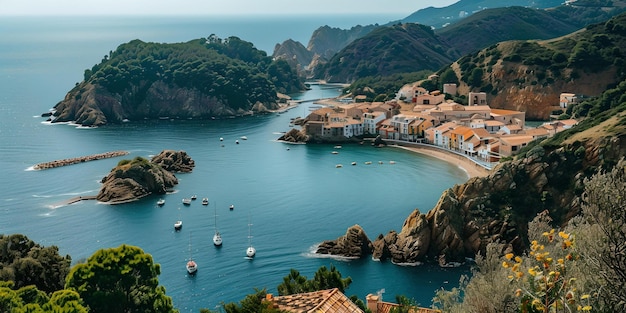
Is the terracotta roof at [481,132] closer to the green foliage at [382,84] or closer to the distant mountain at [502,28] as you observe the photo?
the green foliage at [382,84]

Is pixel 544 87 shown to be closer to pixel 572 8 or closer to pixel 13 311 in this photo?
pixel 13 311

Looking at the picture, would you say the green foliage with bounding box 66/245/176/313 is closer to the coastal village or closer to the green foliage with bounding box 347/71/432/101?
the coastal village

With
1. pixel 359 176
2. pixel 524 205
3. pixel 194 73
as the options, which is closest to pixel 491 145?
pixel 359 176

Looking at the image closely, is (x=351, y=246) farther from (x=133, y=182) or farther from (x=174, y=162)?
(x=174, y=162)

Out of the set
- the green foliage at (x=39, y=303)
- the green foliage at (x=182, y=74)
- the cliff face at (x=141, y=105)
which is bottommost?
the green foliage at (x=39, y=303)

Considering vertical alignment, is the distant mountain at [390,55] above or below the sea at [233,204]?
above

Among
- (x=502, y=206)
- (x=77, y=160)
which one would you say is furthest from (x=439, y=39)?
(x=502, y=206)

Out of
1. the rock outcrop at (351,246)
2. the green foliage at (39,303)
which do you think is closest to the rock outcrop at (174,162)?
the rock outcrop at (351,246)

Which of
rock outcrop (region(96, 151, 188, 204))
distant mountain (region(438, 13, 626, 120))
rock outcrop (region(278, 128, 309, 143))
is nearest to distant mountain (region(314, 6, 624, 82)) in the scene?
distant mountain (region(438, 13, 626, 120))
